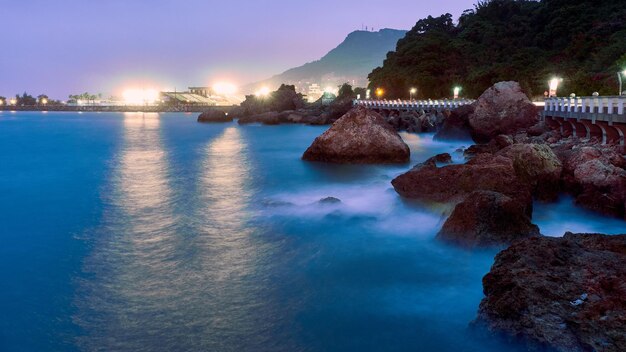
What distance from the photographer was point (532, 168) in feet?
50.4

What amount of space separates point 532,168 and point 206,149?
27.9 m

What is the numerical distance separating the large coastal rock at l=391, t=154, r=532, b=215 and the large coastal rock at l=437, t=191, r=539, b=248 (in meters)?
1.96

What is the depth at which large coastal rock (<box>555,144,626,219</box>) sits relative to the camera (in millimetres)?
13633

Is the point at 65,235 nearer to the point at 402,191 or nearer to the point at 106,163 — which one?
the point at 402,191

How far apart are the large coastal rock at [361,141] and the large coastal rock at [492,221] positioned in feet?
39.4

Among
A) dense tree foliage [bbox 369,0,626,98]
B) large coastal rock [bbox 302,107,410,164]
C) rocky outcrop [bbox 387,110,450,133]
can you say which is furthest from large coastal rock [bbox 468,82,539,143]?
rocky outcrop [bbox 387,110,450,133]

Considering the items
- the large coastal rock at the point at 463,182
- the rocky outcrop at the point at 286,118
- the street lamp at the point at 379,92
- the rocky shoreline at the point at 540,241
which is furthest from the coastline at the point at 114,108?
the rocky shoreline at the point at 540,241

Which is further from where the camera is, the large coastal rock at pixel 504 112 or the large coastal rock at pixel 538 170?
the large coastal rock at pixel 504 112

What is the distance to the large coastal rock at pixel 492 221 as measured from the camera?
10477mm

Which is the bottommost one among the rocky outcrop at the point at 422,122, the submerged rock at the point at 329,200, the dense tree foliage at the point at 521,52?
the submerged rock at the point at 329,200

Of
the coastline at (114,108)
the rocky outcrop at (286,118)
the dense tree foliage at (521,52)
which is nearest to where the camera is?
the dense tree foliage at (521,52)

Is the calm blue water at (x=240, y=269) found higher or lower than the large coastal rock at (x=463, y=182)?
lower

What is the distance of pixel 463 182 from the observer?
13.9 meters

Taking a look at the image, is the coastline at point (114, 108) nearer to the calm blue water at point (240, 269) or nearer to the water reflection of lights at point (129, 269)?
the water reflection of lights at point (129, 269)
